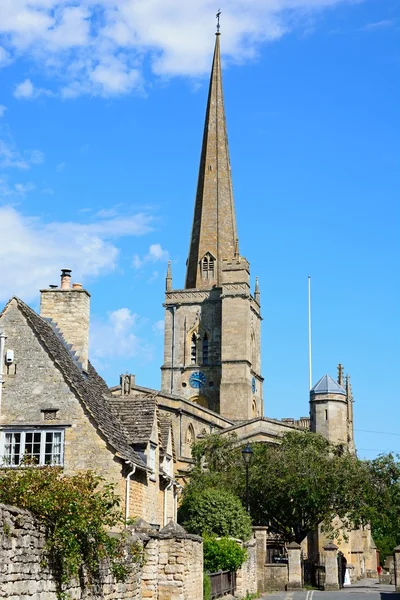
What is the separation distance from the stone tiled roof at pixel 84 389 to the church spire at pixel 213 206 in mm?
69950

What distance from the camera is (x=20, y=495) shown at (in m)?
12.4

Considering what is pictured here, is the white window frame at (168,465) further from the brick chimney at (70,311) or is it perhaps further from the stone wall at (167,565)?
the stone wall at (167,565)

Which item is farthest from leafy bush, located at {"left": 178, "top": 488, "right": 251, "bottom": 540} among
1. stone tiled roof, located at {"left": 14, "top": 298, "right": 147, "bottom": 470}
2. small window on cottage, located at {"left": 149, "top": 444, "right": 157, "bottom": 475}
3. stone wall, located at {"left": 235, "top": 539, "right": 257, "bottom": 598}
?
stone tiled roof, located at {"left": 14, "top": 298, "right": 147, "bottom": 470}

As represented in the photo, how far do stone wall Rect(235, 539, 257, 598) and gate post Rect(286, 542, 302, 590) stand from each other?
4.54m

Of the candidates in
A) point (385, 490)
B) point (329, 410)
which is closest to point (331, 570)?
point (385, 490)

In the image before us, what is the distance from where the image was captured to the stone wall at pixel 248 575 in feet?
91.0

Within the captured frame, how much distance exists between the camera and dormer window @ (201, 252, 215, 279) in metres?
95.5

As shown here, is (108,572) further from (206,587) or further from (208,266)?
(208,266)

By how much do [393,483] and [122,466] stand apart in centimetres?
3079

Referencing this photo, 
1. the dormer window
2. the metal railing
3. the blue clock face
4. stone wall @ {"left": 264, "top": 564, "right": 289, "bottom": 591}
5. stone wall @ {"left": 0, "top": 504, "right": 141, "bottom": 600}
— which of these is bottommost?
stone wall @ {"left": 264, "top": 564, "right": 289, "bottom": 591}

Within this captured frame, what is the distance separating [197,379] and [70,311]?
2604 inches

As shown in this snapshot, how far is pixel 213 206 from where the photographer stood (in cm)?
9838

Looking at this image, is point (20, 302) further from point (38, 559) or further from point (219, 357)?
point (219, 357)

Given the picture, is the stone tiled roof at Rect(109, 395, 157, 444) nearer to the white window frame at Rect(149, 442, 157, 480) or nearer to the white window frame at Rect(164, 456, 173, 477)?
the white window frame at Rect(149, 442, 157, 480)
